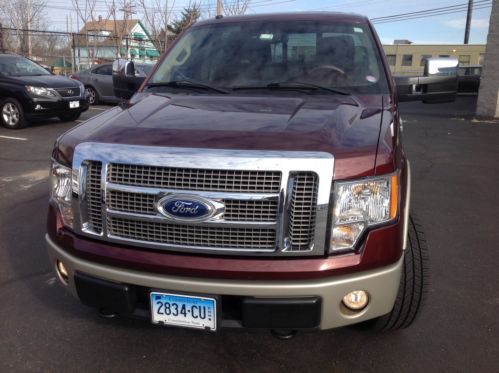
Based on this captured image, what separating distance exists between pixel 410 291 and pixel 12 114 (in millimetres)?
9567

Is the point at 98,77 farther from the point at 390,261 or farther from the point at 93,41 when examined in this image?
the point at 390,261

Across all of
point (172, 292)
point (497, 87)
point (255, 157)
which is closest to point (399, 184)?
point (255, 157)

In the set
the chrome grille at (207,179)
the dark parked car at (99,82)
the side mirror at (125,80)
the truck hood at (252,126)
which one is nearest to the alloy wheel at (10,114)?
the dark parked car at (99,82)

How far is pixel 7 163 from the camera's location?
22.4 ft

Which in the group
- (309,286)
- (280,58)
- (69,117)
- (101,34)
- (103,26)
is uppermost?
(103,26)

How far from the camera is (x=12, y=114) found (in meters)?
9.62

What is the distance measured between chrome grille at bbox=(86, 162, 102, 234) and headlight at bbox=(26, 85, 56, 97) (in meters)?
8.40

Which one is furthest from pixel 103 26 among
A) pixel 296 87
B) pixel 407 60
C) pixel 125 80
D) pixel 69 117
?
pixel 407 60

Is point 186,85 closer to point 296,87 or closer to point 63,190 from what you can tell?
point 296,87

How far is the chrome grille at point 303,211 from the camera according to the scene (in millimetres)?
1848

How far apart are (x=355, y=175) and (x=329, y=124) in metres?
0.36

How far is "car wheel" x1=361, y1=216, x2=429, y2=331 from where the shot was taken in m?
2.36

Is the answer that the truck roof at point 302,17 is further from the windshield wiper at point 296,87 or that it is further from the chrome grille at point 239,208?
the chrome grille at point 239,208

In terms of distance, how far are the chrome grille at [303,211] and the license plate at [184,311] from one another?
458 mm
